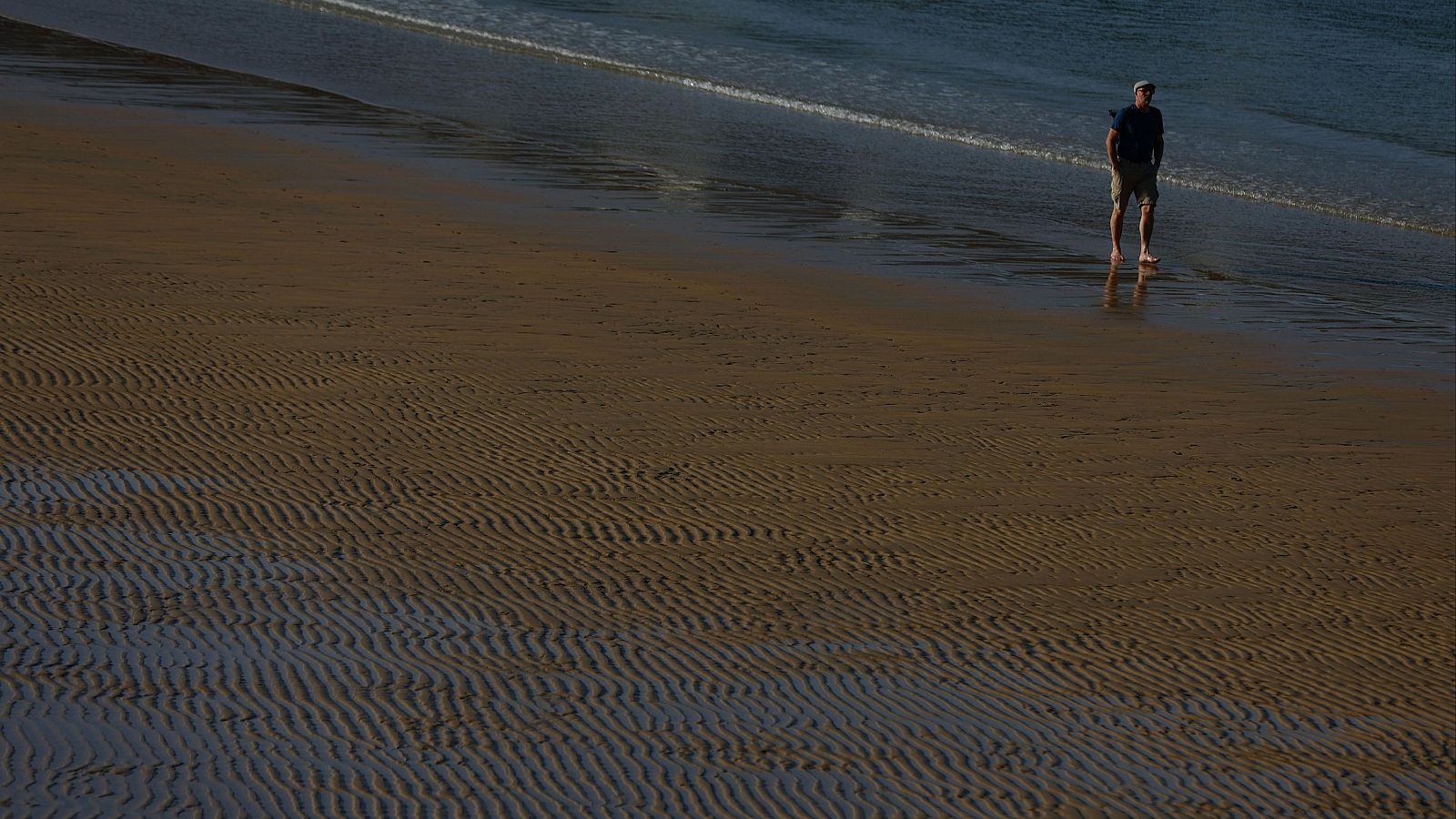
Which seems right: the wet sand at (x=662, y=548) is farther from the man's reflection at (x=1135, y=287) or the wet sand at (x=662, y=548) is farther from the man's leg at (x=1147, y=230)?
the man's leg at (x=1147, y=230)

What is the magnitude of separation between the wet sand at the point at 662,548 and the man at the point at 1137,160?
2837mm

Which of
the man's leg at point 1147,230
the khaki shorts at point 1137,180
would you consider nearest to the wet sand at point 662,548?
the man's leg at point 1147,230

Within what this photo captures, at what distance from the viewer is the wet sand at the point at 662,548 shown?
12.1 ft

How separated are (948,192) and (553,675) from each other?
35.6 feet

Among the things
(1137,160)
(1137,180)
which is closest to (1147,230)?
(1137,180)

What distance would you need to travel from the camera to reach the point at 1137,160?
11.9 metres

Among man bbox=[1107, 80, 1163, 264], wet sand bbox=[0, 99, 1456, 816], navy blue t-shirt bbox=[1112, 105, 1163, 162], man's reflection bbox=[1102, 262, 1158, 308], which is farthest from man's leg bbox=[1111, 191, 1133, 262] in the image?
wet sand bbox=[0, 99, 1456, 816]

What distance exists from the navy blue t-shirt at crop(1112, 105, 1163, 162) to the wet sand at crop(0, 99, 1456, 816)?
3.11 meters

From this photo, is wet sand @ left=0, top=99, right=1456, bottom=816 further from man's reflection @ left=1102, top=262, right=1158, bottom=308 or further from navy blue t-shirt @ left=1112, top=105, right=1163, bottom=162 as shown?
navy blue t-shirt @ left=1112, top=105, right=1163, bottom=162

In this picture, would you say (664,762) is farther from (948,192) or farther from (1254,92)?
(1254,92)

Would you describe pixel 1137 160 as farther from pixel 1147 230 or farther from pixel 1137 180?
pixel 1147 230

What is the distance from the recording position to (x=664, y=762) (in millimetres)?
3688

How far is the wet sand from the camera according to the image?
3.70m

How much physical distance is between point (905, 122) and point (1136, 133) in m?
7.58
